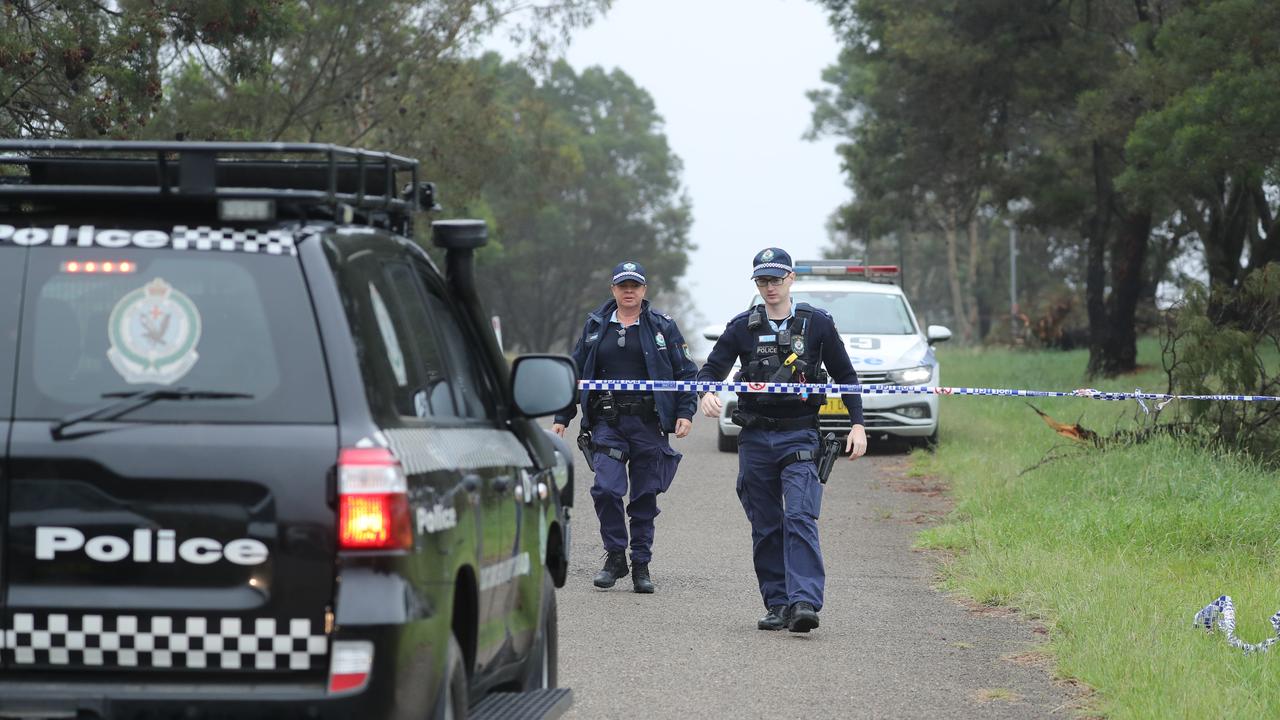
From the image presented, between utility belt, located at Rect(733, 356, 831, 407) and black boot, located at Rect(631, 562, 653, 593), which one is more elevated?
utility belt, located at Rect(733, 356, 831, 407)

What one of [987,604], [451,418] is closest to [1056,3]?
[987,604]

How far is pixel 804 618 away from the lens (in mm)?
8945

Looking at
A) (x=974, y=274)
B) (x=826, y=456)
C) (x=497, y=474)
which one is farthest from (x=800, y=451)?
(x=974, y=274)

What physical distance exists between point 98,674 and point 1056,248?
261 ft

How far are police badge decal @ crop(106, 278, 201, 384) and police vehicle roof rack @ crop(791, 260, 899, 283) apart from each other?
18295mm

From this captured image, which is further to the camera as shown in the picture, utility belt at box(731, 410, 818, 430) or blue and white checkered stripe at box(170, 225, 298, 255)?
utility belt at box(731, 410, 818, 430)

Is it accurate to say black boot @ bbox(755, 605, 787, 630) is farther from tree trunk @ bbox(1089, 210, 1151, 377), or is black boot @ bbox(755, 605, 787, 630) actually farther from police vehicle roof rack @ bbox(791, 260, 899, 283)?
tree trunk @ bbox(1089, 210, 1151, 377)

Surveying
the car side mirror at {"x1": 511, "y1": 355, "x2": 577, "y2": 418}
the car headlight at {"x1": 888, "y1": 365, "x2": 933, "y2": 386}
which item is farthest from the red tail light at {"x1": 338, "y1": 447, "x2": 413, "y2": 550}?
the car headlight at {"x1": 888, "y1": 365, "x2": 933, "y2": 386}

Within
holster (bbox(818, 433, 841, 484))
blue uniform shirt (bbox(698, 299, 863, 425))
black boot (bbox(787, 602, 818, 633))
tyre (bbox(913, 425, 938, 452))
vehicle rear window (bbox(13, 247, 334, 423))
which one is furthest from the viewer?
tyre (bbox(913, 425, 938, 452))

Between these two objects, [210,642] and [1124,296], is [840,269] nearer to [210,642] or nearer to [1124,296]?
[1124,296]

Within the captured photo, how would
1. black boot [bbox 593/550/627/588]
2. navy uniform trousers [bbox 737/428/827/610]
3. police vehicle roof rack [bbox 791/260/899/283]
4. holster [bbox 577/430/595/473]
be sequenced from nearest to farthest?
navy uniform trousers [bbox 737/428/827/610]
black boot [bbox 593/550/627/588]
holster [bbox 577/430/595/473]
police vehicle roof rack [bbox 791/260/899/283]

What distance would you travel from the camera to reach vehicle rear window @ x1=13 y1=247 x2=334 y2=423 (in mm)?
4223

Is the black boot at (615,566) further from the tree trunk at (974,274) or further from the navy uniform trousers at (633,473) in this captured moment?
the tree trunk at (974,274)

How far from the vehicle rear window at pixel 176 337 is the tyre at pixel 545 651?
210 cm
